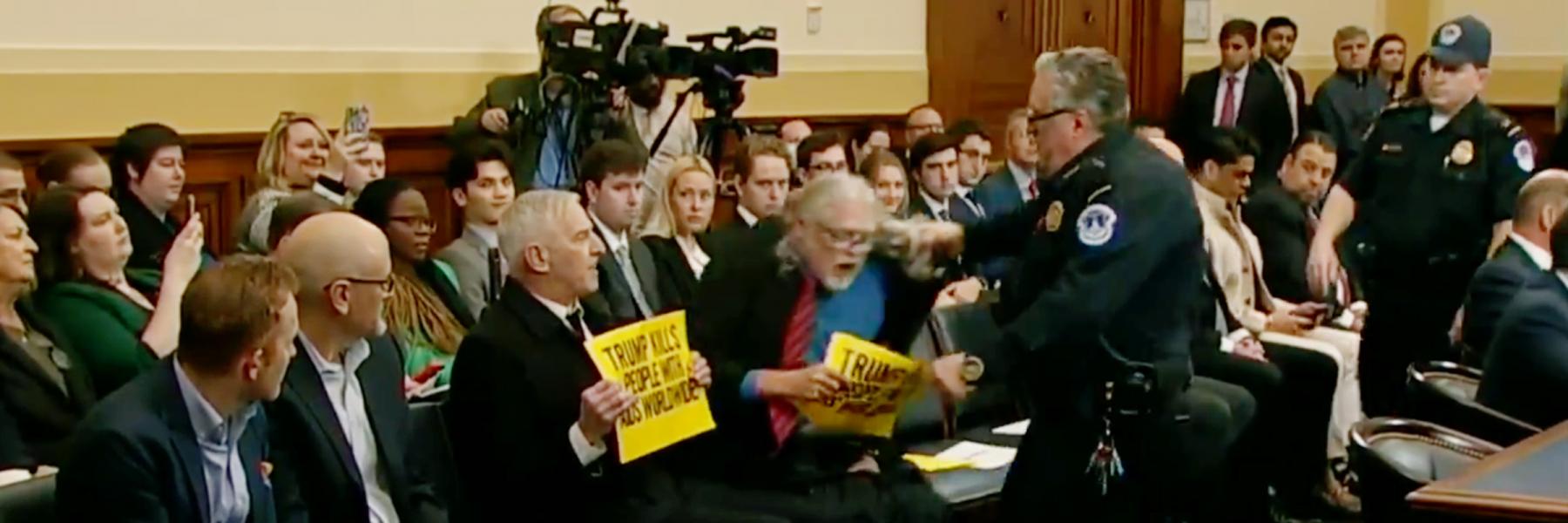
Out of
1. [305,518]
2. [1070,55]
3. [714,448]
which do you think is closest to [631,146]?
[714,448]

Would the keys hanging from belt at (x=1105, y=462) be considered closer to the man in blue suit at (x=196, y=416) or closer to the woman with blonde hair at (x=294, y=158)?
the man in blue suit at (x=196, y=416)

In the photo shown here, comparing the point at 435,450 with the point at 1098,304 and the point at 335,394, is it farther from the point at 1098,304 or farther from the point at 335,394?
the point at 1098,304

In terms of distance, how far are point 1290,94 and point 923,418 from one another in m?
5.89

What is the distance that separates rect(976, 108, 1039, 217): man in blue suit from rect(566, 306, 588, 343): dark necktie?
3.45m

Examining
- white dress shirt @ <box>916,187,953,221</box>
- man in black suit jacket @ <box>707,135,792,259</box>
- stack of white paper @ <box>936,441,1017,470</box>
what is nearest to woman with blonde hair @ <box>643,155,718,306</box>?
man in black suit jacket @ <box>707,135,792,259</box>

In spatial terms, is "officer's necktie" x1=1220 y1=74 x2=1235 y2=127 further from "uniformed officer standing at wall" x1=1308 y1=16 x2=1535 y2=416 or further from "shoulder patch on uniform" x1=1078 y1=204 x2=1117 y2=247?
"shoulder patch on uniform" x1=1078 y1=204 x2=1117 y2=247

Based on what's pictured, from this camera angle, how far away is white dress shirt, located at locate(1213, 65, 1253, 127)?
10023 mm

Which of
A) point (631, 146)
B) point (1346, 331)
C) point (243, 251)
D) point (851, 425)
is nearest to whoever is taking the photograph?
point (851, 425)

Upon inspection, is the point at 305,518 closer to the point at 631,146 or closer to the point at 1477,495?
the point at 1477,495

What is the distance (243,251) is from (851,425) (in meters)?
1.84

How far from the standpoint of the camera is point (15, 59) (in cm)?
580

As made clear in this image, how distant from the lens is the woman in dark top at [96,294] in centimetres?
394

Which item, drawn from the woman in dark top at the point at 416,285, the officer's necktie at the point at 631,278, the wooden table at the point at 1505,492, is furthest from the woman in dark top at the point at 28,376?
the wooden table at the point at 1505,492

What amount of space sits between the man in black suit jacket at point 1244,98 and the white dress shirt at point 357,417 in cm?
713
